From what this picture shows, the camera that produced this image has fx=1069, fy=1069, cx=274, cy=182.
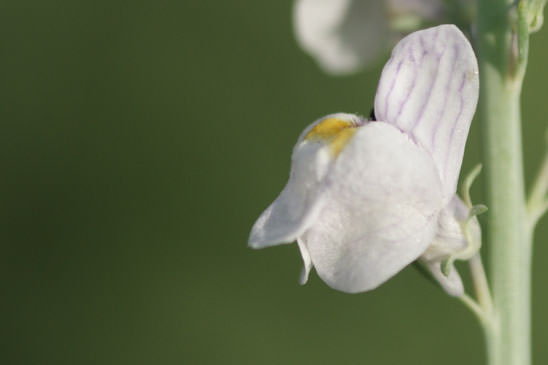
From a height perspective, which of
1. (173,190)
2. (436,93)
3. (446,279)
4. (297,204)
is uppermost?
(436,93)

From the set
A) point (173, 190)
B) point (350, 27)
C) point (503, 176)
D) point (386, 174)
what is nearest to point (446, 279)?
point (503, 176)

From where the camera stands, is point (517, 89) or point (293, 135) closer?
point (517, 89)

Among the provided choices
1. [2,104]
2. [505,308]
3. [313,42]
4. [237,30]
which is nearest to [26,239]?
[2,104]

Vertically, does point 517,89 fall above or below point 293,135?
above

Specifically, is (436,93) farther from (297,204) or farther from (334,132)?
(297,204)

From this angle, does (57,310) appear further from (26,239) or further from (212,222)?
(212,222)

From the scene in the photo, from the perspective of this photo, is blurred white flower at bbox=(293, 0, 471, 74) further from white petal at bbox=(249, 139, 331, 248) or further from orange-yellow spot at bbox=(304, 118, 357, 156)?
white petal at bbox=(249, 139, 331, 248)

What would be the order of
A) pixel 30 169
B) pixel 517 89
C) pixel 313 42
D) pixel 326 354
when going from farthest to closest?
pixel 30 169 → pixel 326 354 → pixel 313 42 → pixel 517 89
